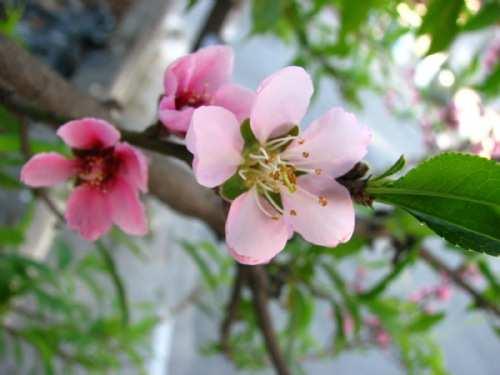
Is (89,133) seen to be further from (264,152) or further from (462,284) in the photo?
(462,284)

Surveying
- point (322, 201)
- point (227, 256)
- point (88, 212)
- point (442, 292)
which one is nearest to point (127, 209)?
point (88, 212)

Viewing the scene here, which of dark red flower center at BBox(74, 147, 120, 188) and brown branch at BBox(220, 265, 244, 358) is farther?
brown branch at BBox(220, 265, 244, 358)

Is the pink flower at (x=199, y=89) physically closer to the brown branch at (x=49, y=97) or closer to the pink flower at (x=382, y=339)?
the brown branch at (x=49, y=97)

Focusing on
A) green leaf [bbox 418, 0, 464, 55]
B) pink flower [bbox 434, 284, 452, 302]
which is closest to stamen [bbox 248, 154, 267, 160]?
green leaf [bbox 418, 0, 464, 55]

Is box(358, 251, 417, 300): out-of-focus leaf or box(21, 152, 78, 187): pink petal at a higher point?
box(21, 152, 78, 187): pink petal

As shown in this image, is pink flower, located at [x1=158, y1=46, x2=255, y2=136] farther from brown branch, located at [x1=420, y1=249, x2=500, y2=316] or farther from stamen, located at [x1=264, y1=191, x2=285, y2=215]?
brown branch, located at [x1=420, y1=249, x2=500, y2=316]

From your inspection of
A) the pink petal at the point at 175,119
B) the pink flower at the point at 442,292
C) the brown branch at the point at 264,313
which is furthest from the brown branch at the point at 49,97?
the pink flower at the point at 442,292

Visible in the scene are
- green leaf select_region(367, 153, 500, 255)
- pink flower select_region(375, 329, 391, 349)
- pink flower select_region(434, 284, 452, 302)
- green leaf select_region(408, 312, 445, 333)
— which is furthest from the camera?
pink flower select_region(434, 284, 452, 302)
